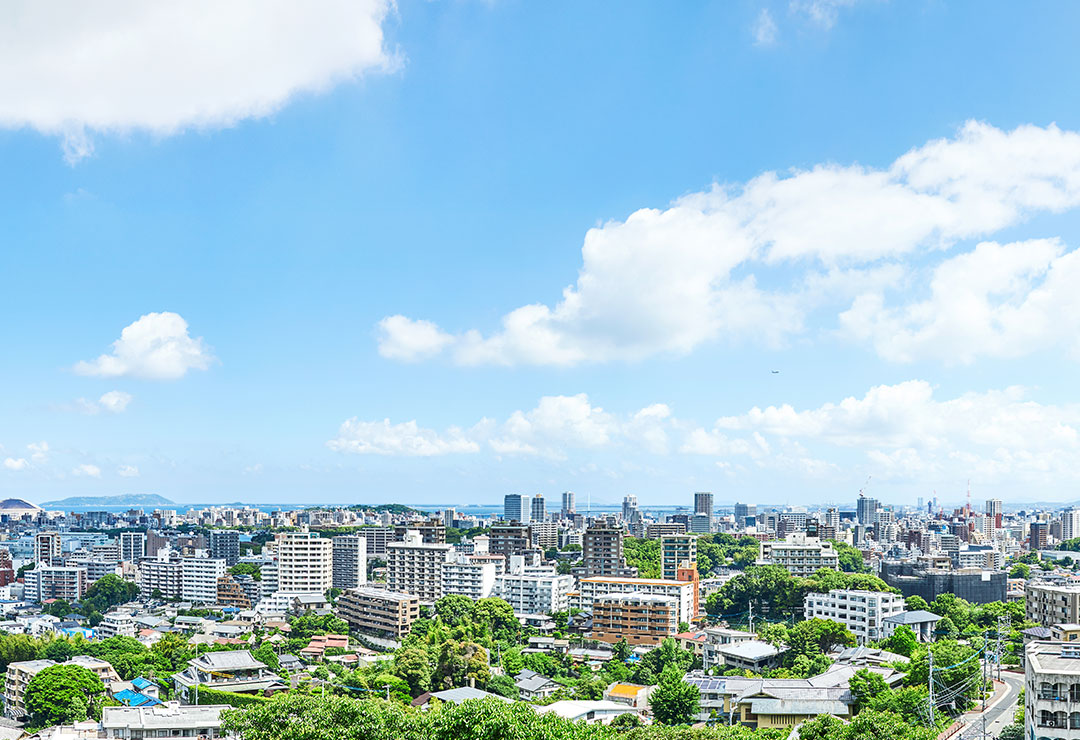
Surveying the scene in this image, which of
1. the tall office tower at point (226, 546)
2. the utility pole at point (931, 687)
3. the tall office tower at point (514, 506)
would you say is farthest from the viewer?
the tall office tower at point (514, 506)

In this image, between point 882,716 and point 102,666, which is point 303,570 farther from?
point 882,716

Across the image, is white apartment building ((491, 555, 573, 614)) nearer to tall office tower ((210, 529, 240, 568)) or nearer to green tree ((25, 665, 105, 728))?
green tree ((25, 665, 105, 728))

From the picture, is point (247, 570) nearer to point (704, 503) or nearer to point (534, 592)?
point (534, 592)

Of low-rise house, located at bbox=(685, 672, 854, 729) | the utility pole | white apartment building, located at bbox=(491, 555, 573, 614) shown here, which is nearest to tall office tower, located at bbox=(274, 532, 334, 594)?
white apartment building, located at bbox=(491, 555, 573, 614)

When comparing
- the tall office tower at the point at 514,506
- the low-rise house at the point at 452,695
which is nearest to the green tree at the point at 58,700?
the low-rise house at the point at 452,695

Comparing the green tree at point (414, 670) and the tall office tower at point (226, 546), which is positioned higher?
the green tree at point (414, 670)

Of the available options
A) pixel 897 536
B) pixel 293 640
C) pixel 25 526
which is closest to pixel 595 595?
pixel 293 640

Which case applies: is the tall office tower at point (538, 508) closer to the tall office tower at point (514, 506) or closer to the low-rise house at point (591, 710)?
the tall office tower at point (514, 506)
